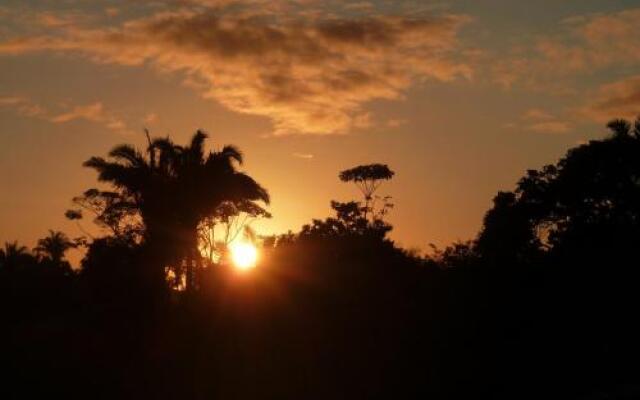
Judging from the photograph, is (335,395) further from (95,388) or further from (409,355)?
(95,388)

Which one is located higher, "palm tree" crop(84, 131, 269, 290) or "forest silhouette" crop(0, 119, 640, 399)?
"palm tree" crop(84, 131, 269, 290)

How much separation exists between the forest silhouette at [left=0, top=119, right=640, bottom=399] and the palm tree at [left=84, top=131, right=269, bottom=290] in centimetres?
5

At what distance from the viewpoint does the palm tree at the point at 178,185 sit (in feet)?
93.6

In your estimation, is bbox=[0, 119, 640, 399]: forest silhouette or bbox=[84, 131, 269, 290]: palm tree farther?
bbox=[84, 131, 269, 290]: palm tree

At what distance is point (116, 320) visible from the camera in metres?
22.9

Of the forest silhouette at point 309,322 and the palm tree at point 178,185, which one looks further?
the palm tree at point 178,185

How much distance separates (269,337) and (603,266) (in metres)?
12.2

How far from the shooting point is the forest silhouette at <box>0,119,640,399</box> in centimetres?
1994

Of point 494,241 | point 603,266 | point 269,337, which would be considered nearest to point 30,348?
point 269,337

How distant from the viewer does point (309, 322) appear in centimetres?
2108

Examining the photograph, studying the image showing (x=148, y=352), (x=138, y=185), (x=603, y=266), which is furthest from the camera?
(x=138, y=185)

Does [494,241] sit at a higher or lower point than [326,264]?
higher

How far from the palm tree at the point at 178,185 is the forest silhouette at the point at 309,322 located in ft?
0.17

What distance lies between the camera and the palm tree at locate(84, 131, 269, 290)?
28516 millimetres
